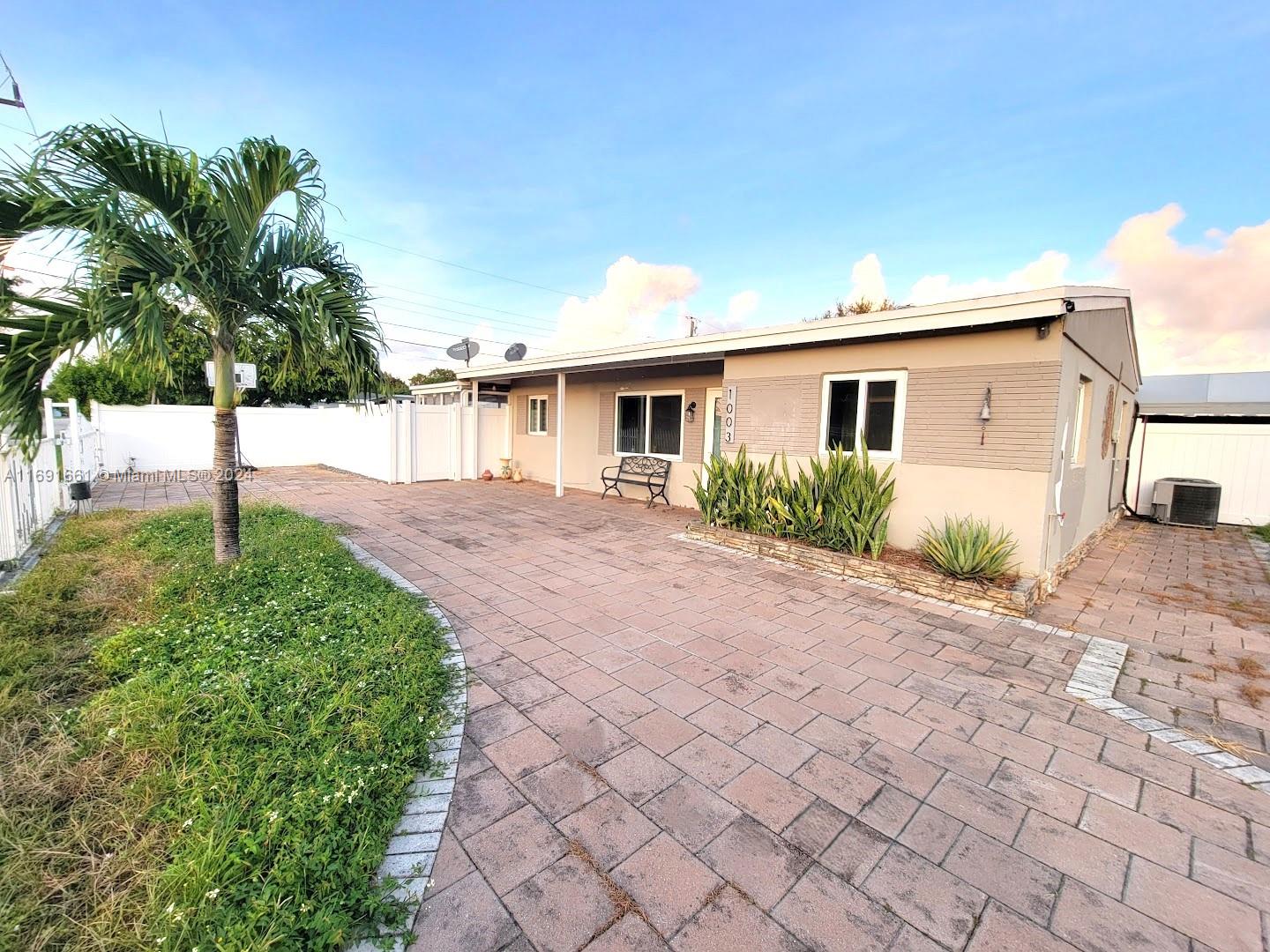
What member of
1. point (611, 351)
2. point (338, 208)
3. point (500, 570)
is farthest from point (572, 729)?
point (611, 351)

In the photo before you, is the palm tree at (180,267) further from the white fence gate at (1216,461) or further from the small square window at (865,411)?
the white fence gate at (1216,461)

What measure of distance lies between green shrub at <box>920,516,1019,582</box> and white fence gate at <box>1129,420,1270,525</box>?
8.31 metres

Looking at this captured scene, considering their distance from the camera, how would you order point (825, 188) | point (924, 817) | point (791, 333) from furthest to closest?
1. point (825, 188)
2. point (791, 333)
3. point (924, 817)

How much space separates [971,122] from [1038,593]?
23.2ft

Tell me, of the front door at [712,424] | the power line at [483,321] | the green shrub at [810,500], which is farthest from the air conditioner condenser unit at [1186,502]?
the power line at [483,321]

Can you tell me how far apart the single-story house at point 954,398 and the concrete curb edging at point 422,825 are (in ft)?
16.1

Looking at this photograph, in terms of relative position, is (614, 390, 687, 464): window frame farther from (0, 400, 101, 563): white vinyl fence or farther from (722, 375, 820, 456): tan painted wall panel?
(0, 400, 101, 563): white vinyl fence

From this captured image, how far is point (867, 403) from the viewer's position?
19.4 feet

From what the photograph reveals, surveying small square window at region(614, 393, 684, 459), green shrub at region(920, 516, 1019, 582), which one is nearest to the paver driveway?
green shrub at region(920, 516, 1019, 582)

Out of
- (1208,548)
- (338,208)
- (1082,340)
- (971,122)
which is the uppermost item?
(971,122)

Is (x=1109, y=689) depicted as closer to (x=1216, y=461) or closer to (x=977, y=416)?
(x=977, y=416)

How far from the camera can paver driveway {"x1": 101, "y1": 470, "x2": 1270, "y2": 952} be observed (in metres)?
1.62

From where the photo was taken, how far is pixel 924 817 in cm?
207

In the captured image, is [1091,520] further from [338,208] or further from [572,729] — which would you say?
[338,208]
